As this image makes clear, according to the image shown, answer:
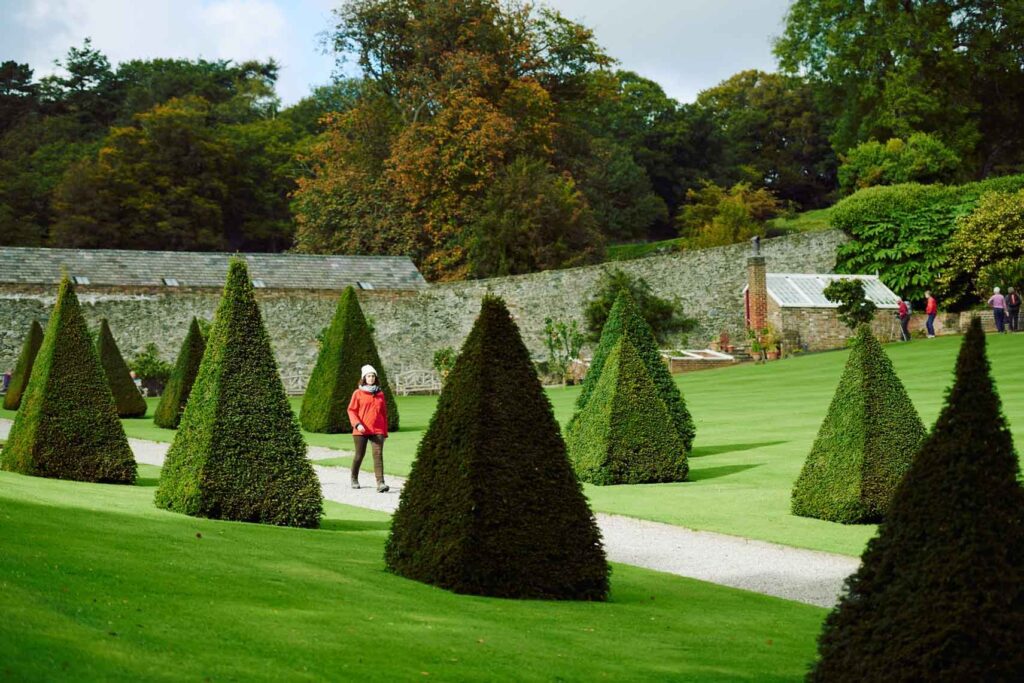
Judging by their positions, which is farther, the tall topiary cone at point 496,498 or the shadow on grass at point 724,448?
the shadow on grass at point 724,448

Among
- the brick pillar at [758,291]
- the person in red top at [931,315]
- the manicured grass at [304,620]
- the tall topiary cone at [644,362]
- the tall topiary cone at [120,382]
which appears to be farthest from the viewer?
the brick pillar at [758,291]

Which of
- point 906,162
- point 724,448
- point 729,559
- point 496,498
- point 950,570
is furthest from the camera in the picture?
point 906,162

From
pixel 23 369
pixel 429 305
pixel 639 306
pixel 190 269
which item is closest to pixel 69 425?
pixel 23 369

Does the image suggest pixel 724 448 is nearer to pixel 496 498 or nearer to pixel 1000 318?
pixel 496 498

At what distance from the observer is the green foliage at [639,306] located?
3994 centimetres

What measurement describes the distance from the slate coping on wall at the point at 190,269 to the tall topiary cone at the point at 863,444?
98.1 ft

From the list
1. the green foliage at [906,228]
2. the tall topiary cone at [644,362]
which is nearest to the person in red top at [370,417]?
the tall topiary cone at [644,362]

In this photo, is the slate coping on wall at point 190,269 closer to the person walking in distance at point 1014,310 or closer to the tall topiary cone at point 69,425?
the person walking in distance at point 1014,310

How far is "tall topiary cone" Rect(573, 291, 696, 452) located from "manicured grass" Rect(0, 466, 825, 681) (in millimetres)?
7930

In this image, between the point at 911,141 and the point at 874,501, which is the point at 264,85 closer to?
the point at 911,141

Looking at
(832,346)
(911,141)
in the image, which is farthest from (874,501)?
(911,141)

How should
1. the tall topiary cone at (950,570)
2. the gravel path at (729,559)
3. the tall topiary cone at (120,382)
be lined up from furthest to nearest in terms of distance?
the tall topiary cone at (120,382), the gravel path at (729,559), the tall topiary cone at (950,570)

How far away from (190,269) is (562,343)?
12.1 metres

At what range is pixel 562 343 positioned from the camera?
40250 mm
